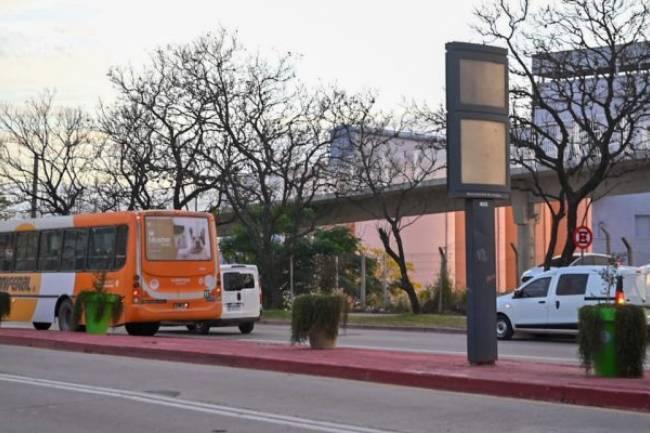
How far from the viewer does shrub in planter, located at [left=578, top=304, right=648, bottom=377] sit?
1277cm

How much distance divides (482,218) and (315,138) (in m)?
25.3

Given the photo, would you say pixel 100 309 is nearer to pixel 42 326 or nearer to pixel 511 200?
pixel 42 326

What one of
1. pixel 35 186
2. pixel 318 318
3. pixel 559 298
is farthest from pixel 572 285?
pixel 35 186

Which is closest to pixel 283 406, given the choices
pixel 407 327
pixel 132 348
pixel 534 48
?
pixel 132 348

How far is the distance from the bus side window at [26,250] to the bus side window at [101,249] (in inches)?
112

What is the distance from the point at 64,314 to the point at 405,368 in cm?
1350

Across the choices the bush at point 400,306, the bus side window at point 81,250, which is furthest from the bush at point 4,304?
the bush at point 400,306

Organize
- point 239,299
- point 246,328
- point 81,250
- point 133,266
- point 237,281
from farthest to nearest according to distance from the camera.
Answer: point 246,328
point 237,281
point 239,299
point 81,250
point 133,266

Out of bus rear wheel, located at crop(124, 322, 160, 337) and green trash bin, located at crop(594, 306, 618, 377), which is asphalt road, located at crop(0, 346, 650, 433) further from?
bus rear wheel, located at crop(124, 322, 160, 337)

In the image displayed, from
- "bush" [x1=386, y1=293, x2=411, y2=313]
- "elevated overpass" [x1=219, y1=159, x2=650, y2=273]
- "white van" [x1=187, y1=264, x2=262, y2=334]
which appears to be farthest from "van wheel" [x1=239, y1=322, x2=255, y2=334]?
"elevated overpass" [x1=219, y1=159, x2=650, y2=273]

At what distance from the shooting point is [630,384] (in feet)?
39.6

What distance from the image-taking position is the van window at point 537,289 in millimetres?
24031

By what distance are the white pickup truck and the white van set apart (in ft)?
21.6

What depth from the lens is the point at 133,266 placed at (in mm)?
23391
